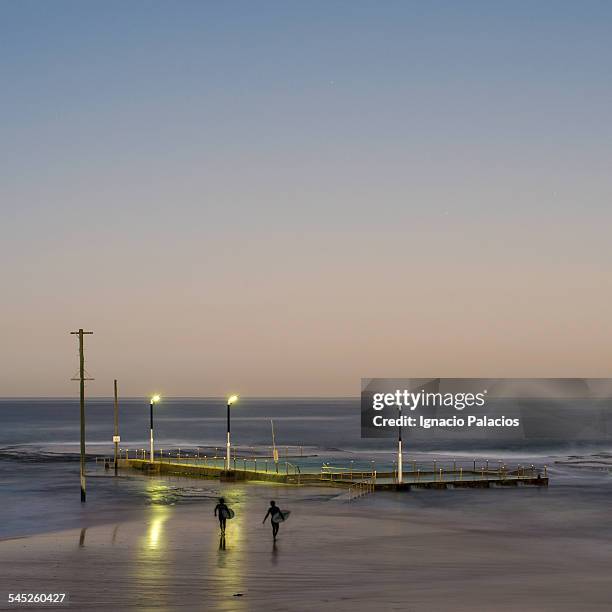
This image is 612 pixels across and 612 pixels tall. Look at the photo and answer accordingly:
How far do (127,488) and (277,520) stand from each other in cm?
Answer: 3093

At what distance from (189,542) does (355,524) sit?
401 inches

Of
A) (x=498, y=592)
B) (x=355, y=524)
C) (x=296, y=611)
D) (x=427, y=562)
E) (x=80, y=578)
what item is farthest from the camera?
(x=355, y=524)

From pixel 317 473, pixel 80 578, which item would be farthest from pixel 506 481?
pixel 80 578

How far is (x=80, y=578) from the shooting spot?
28.5m

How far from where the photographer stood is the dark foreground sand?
2528 cm

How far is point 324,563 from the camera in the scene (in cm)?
3183

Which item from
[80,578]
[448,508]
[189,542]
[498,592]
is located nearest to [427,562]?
[498,592]

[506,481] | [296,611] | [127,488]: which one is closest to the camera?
[296,611]

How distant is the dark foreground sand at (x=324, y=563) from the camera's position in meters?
25.3

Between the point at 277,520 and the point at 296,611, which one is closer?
the point at 296,611

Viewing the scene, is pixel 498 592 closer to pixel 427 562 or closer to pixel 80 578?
pixel 427 562

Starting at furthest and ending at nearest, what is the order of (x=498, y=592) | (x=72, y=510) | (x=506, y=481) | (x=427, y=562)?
(x=506, y=481), (x=72, y=510), (x=427, y=562), (x=498, y=592)

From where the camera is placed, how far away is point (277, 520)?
122 feet

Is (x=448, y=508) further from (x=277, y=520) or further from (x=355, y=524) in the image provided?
(x=277, y=520)
